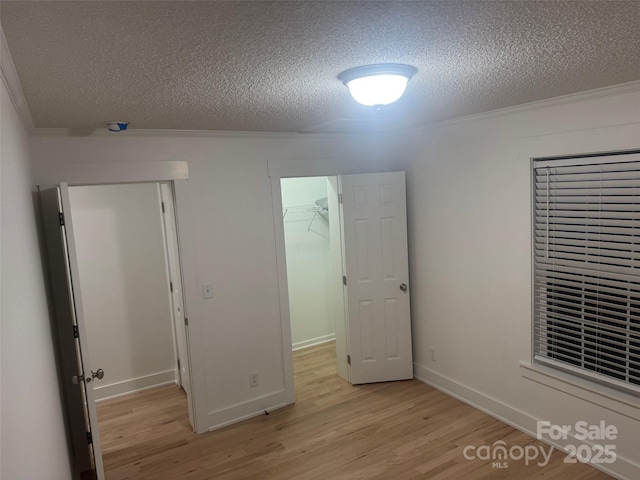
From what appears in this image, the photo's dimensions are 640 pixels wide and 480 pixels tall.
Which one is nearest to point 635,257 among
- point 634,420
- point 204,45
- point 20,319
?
point 634,420

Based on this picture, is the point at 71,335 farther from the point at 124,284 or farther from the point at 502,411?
the point at 502,411

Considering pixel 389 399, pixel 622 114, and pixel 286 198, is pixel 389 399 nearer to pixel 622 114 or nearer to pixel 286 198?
pixel 286 198

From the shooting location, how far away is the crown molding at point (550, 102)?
2516 millimetres

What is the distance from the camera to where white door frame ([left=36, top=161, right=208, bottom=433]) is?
302 centimetres

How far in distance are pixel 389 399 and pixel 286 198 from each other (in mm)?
2472

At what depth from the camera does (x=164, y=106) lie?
8.00 ft

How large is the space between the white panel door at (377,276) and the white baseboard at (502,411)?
0.84 ft

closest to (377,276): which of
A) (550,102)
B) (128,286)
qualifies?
(550,102)

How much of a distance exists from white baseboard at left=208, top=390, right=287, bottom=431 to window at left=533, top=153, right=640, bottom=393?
217 cm

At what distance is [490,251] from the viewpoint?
11.4 feet

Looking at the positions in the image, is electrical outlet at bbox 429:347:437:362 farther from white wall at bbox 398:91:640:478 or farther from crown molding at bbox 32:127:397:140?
crown molding at bbox 32:127:397:140

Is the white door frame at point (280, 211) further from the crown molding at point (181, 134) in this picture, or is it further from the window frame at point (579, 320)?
the window frame at point (579, 320)

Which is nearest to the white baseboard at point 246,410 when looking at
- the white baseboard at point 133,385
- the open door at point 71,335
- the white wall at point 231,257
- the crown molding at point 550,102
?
the white wall at point 231,257

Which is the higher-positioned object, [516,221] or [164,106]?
[164,106]
